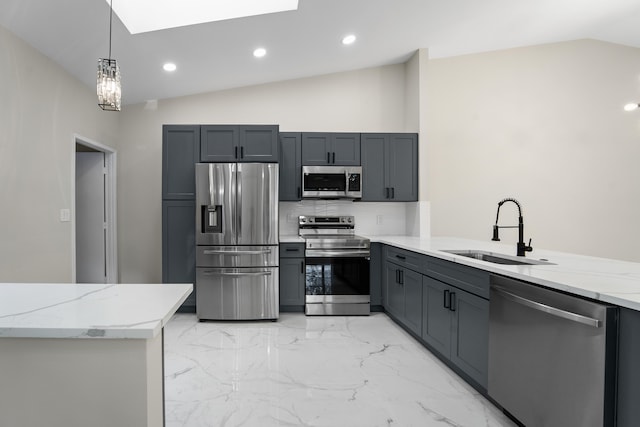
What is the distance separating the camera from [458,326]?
2412 millimetres

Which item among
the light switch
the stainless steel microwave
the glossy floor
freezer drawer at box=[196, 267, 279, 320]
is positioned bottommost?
the glossy floor

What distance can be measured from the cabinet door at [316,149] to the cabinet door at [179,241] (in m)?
1.44

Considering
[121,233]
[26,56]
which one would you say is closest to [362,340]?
[121,233]

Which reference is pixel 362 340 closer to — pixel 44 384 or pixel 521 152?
pixel 44 384

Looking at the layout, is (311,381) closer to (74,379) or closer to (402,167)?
(74,379)

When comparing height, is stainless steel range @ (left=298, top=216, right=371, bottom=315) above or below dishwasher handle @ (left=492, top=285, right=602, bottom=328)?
below

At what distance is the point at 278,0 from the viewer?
3.00m

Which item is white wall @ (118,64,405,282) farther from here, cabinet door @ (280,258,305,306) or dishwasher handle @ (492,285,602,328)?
Result: dishwasher handle @ (492,285,602,328)

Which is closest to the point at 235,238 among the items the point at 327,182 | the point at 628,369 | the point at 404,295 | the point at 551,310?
the point at 327,182

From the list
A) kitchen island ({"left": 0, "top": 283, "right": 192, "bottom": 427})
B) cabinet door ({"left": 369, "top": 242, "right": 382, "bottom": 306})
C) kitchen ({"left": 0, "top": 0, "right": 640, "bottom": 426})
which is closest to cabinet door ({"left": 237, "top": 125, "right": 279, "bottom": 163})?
kitchen ({"left": 0, "top": 0, "right": 640, "bottom": 426})

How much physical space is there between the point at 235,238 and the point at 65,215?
1598 millimetres

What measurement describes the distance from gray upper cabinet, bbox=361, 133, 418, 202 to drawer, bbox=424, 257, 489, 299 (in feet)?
5.14

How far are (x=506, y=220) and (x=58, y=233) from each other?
4917 millimetres

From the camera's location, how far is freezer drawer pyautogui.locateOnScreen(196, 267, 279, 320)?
3660 mm
